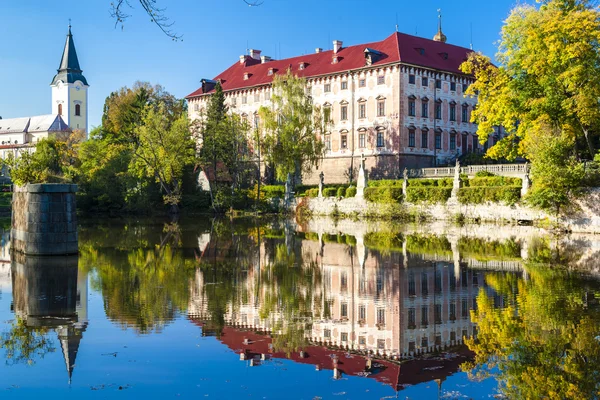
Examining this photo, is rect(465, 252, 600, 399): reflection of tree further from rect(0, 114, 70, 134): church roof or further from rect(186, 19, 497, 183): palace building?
rect(0, 114, 70, 134): church roof

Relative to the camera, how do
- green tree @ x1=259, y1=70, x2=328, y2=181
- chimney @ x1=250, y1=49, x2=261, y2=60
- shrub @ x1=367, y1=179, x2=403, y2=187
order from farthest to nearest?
chimney @ x1=250, y1=49, x2=261, y2=60 < green tree @ x1=259, y1=70, x2=328, y2=181 < shrub @ x1=367, y1=179, x2=403, y2=187

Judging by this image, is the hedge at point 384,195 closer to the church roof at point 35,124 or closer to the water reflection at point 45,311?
the water reflection at point 45,311

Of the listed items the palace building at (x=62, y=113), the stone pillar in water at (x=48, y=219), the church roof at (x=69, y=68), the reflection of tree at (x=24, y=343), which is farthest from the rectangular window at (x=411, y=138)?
the church roof at (x=69, y=68)

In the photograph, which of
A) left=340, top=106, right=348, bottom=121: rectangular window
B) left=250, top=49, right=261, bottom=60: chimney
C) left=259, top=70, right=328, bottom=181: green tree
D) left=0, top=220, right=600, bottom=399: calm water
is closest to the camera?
left=0, top=220, right=600, bottom=399: calm water

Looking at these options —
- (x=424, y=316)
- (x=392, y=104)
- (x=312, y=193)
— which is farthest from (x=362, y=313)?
(x=392, y=104)

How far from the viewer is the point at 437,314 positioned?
12969 millimetres

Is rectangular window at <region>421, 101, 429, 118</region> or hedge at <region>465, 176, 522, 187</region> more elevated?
rectangular window at <region>421, 101, 429, 118</region>

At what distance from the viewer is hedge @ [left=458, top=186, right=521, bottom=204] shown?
3941 cm

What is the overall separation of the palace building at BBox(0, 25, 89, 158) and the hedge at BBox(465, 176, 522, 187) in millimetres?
96037

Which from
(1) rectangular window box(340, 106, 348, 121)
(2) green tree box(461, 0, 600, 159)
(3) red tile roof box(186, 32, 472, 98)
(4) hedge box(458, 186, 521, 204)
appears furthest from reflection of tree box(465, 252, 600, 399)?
(1) rectangular window box(340, 106, 348, 121)

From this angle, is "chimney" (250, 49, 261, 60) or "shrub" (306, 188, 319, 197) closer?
"shrub" (306, 188, 319, 197)

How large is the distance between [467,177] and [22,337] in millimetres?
38335

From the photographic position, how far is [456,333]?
1145 centimetres

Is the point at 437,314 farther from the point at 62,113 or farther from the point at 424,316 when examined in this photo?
the point at 62,113
